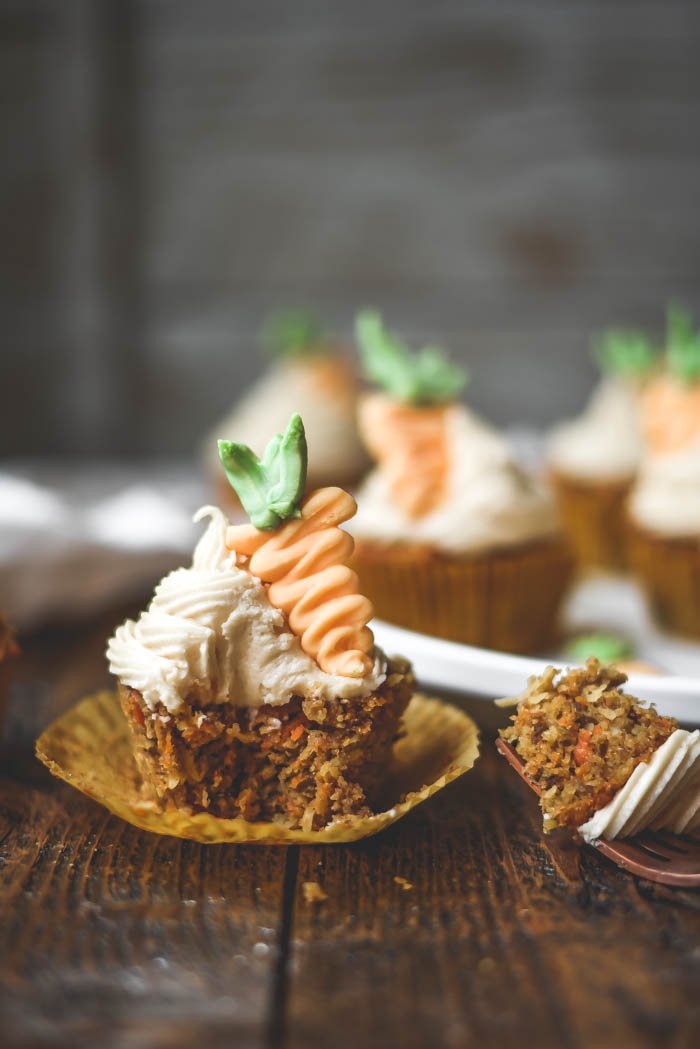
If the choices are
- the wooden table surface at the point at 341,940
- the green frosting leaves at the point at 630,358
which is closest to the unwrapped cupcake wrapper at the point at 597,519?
the green frosting leaves at the point at 630,358

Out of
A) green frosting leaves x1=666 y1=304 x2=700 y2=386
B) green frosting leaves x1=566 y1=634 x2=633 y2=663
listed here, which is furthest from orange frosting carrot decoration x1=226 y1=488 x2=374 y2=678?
green frosting leaves x1=666 y1=304 x2=700 y2=386

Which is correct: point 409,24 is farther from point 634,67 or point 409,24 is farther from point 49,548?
point 49,548

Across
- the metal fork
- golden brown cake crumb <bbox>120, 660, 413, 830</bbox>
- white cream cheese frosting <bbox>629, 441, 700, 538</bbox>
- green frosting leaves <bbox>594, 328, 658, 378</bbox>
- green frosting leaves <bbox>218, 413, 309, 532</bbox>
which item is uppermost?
green frosting leaves <bbox>594, 328, 658, 378</bbox>

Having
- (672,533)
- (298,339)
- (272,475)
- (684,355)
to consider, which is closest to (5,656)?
(272,475)

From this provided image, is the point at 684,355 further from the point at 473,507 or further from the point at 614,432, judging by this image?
the point at 473,507

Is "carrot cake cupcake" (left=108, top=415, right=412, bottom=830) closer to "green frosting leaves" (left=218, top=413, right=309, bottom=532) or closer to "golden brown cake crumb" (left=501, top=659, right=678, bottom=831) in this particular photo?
"green frosting leaves" (left=218, top=413, right=309, bottom=532)

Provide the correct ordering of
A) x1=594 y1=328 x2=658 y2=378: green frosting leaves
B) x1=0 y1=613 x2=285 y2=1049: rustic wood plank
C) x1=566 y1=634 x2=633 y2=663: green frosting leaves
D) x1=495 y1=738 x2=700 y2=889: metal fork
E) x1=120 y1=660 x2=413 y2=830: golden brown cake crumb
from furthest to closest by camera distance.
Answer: x1=594 y1=328 x2=658 y2=378: green frosting leaves
x1=566 y1=634 x2=633 y2=663: green frosting leaves
x1=120 y1=660 x2=413 y2=830: golden brown cake crumb
x1=495 y1=738 x2=700 y2=889: metal fork
x1=0 y1=613 x2=285 y2=1049: rustic wood plank
